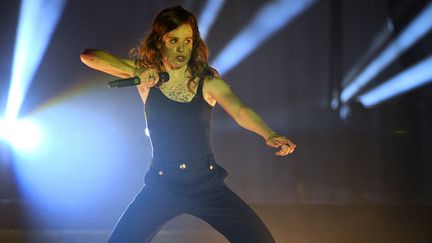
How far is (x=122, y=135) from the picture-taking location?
444cm

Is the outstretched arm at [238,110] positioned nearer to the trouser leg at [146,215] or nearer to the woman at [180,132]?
the woman at [180,132]

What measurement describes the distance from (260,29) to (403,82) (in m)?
1.51

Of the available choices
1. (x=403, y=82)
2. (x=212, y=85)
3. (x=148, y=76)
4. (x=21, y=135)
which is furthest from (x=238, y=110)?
(x=403, y=82)

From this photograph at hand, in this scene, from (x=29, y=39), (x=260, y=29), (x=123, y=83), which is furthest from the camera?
(x=260, y=29)

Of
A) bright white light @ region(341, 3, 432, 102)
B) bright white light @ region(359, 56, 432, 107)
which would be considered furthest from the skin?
bright white light @ region(341, 3, 432, 102)

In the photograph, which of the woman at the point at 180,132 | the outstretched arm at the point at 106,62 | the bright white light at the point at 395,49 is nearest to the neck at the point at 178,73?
the woman at the point at 180,132

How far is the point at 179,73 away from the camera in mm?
1876

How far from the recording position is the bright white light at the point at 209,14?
457 centimetres

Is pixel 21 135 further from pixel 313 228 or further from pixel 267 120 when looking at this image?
pixel 313 228

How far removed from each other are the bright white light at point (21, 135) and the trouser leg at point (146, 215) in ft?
9.49

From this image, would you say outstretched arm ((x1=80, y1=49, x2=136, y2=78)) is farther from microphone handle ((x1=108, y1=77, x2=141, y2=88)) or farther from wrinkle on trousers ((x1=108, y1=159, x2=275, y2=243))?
wrinkle on trousers ((x1=108, y1=159, x2=275, y2=243))

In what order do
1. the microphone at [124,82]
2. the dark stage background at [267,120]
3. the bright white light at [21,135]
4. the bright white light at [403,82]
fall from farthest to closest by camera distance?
the bright white light at [403,82] → the bright white light at [21,135] → the dark stage background at [267,120] → the microphone at [124,82]

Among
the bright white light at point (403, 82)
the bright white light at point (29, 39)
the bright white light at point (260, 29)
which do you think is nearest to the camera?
the bright white light at point (29, 39)

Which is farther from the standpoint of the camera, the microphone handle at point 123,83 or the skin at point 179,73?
the skin at point 179,73
